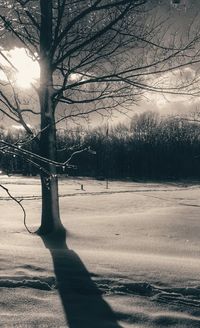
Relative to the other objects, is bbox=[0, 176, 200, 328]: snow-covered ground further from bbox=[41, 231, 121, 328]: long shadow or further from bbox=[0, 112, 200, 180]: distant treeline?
bbox=[0, 112, 200, 180]: distant treeline

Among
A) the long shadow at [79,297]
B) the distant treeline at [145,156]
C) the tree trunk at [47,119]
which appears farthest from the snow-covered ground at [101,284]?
the distant treeline at [145,156]

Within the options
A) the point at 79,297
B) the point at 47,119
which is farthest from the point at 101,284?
the point at 47,119

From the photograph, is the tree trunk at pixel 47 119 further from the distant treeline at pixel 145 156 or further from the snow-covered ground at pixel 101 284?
the distant treeline at pixel 145 156

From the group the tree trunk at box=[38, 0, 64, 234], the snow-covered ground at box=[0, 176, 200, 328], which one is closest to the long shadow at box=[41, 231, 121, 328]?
the snow-covered ground at box=[0, 176, 200, 328]

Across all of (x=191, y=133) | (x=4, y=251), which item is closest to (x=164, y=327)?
(x=4, y=251)

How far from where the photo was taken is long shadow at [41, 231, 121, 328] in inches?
140

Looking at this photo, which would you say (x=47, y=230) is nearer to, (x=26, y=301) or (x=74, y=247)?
(x=74, y=247)

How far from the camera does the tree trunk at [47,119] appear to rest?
8.57m

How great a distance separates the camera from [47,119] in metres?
8.68

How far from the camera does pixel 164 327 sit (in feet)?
11.2

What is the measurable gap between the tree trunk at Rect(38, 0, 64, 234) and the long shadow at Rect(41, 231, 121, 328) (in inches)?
121

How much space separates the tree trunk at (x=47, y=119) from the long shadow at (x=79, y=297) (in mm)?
3064

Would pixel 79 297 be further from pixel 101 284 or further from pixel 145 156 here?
pixel 145 156

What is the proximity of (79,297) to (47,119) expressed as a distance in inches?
199
